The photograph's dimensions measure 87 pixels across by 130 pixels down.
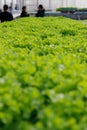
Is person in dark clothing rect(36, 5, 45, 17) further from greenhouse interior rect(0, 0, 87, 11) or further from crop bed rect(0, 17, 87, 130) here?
crop bed rect(0, 17, 87, 130)

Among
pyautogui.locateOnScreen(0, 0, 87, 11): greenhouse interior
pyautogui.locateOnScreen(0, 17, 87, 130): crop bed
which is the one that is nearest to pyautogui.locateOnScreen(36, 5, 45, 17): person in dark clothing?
pyautogui.locateOnScreen(0, 0, 87, 11): greenhouse interior

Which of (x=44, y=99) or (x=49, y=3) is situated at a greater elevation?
(x=44, y=99)

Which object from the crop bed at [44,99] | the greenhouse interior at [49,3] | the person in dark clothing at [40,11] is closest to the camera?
the crop bed at [44,99]

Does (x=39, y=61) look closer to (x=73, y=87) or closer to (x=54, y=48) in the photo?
(x=73, y=87)

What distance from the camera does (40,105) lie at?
2158 millimetres

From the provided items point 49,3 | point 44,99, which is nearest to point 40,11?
point 49,3

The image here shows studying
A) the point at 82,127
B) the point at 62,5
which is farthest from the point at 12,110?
the point at 62,5

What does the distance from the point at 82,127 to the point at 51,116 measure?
168 mm

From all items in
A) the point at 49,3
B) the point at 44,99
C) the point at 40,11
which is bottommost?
the point at 49,3

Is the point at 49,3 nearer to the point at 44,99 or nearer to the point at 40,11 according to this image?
the point at 40,11

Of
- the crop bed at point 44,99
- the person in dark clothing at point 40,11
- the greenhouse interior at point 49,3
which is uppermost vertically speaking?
the crop bed at point 44,99

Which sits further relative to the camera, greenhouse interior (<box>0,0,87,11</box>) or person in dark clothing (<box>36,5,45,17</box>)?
greenhouse interior (<box>0,0,87,11</box>)

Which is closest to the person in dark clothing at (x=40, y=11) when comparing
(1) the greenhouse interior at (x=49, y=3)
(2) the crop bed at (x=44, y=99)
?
(1) the greenhouse interior at (x=49, y=3)

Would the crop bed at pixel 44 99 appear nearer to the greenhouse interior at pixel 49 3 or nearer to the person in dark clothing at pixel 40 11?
the person in dark clothing at pixel 40 11
